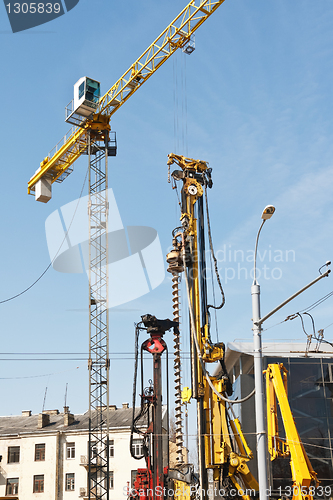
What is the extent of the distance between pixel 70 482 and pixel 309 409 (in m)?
26.8

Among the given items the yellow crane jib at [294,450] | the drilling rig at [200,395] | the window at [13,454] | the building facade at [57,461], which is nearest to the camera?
the yellow crane jib at [294,450]

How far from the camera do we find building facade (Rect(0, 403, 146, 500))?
2074 inches

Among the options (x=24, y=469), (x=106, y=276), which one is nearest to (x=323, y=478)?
(x=106, y=276)

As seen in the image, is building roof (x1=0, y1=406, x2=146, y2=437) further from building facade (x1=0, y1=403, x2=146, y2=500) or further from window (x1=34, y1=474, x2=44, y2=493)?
window (x1=34, y1=474, x2=44, y2=493)

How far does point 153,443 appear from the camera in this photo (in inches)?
1056

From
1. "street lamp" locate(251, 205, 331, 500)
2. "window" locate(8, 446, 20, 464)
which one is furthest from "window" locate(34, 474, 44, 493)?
"street lamp" locate(251, 205, 331, 500)

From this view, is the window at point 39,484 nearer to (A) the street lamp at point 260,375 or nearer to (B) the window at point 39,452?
(B) the window at point 39,452

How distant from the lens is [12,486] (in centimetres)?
5416

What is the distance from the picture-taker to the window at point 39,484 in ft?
175

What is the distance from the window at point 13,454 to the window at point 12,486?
Answer: 5.62 ft

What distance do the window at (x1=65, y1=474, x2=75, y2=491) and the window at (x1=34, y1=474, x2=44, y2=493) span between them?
2.43 m

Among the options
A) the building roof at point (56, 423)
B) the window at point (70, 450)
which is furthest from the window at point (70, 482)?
the building roof at point (56, 423)

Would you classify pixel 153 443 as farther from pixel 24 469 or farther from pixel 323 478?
pixel 24 469

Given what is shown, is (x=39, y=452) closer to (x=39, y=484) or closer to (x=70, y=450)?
(x=39, y=484)
